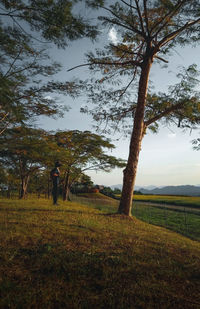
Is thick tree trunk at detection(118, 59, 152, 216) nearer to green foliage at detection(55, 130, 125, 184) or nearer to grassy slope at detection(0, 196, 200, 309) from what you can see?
grassy slope at detection(0, 196, 200, 309)

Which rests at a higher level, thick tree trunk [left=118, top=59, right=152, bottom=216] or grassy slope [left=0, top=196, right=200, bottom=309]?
thick tree trunk [left=118, top=59, right=152, bottom=216]

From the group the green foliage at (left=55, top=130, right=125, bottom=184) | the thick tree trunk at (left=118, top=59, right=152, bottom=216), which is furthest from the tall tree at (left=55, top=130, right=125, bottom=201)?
the thick tree trunk at (left=118, top=59, right=152, bottom=216)

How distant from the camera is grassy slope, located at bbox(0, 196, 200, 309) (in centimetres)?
181

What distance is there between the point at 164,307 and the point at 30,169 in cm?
2040

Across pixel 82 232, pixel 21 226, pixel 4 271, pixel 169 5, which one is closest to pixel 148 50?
pixel 169 5

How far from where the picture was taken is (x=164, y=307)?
1.79 m

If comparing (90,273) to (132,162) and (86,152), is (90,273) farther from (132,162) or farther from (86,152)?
(86,152)

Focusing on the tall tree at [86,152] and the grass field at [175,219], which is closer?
the grass field at [175,219]

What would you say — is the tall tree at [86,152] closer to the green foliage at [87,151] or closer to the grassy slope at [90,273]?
the green foliage at [87,151]

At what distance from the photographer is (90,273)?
7.80 ft

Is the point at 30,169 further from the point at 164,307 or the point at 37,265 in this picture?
the point at 164,307

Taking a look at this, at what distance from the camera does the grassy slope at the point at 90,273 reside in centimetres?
181

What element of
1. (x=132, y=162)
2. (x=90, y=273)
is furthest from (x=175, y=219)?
(x=90, y=273)

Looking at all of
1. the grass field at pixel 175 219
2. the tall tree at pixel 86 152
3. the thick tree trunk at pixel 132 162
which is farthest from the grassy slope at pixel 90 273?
the tall tree at pixel 86 152
